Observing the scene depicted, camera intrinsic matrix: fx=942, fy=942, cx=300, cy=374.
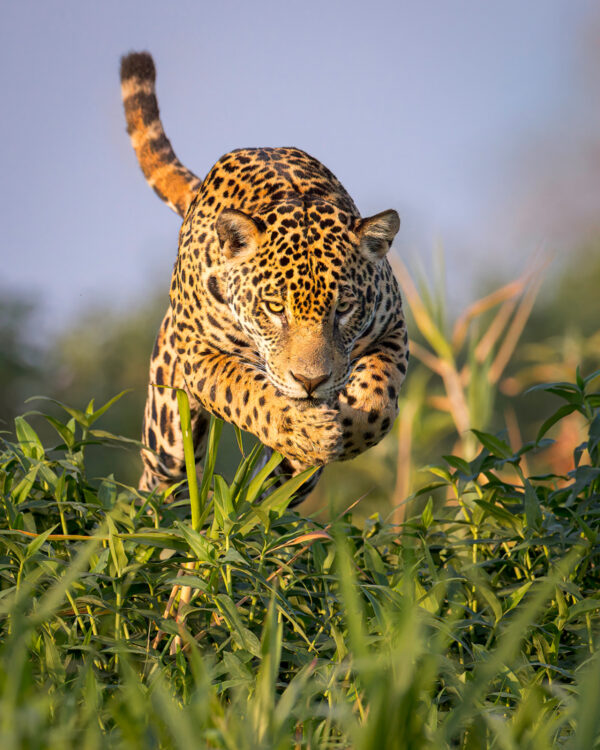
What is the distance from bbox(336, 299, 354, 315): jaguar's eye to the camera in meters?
4.50

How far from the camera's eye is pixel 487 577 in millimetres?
3869

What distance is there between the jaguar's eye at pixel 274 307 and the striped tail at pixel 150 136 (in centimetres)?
182

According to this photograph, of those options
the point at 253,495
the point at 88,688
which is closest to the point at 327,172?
the point at 253,495

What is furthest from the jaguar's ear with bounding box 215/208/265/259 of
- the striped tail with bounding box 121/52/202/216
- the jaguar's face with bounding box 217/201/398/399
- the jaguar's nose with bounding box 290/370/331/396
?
the striped tail with bounding box 121/52/202/216

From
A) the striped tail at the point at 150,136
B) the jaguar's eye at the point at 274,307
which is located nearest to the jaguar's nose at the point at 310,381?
the jaguar's eye at the point at 274,307

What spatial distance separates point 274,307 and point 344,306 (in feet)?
1.10

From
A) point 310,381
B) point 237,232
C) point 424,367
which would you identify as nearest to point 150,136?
point 237,232

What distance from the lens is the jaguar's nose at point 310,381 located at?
414cm

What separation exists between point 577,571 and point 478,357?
566 cm

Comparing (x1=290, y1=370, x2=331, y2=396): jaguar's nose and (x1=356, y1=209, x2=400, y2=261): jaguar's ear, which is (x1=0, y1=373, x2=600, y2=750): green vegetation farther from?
(x1=356, y1=209, x2=400, y2=261): jaguar's ear

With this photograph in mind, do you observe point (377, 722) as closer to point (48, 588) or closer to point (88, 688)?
point (88, 688)

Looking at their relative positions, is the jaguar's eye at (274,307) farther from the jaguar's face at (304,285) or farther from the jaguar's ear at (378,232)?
the jaguar's ear at (378,232)

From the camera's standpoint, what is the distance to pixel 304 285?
4.44m

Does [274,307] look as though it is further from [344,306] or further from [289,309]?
[344,306]
